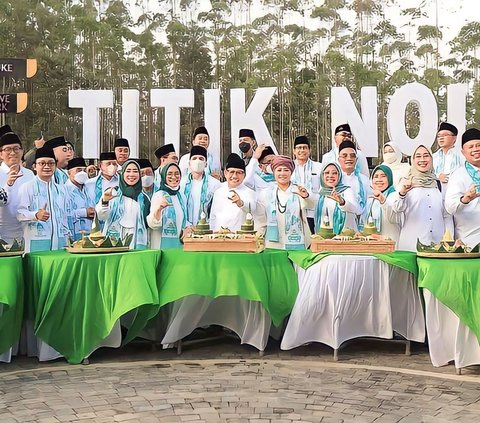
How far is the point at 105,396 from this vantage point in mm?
3797

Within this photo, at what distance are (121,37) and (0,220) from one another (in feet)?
36.5

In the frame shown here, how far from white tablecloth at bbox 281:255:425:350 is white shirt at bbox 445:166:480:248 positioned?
36.6 inches

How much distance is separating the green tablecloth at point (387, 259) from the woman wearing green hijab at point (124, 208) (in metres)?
1.56

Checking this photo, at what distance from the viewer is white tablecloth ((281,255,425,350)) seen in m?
4.55

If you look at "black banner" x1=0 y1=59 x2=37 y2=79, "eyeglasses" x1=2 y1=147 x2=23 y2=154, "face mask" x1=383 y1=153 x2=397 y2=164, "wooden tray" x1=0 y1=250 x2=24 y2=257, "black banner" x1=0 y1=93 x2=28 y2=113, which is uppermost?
"black banner" x1=0 y1=59 x2=37 y2=79

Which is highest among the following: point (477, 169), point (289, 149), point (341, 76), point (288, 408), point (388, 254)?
point (341, 76)

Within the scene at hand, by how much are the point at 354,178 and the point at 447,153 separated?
4.82 ft

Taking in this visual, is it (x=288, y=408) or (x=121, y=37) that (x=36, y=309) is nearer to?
(x=288, y=408)

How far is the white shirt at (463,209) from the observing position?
525 cm

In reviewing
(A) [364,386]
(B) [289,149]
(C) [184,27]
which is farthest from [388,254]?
(C) [184,27]

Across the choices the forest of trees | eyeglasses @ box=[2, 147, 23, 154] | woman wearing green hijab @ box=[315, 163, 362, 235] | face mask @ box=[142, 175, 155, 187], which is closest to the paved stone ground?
woman wearing green hijab @ box=[315, 163, 362, 235]

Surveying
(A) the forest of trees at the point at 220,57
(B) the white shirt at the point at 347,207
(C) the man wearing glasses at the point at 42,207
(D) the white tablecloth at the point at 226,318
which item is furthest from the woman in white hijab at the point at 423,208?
(A) the forest of trees at the point at 220,57

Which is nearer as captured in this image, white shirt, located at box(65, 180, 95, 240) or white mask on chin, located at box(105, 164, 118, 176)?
white shirt, located at box(65, 180, 95, 240)

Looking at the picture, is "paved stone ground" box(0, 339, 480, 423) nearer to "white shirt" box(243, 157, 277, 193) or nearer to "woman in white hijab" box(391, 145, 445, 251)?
"woman in white hijab" box(391, 145, 445, 251)
